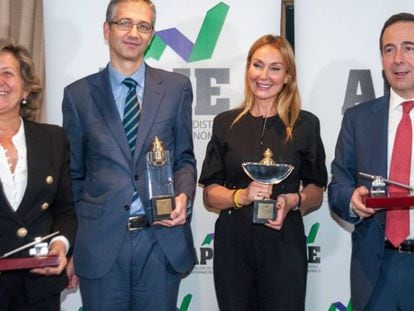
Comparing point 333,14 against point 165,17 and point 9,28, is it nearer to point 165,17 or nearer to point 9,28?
point 165,17

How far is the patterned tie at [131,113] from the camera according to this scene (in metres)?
2.86

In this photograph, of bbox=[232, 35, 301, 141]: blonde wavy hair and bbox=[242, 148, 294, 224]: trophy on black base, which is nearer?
bbox=[242, 148, 294, 224]: trophy on black base

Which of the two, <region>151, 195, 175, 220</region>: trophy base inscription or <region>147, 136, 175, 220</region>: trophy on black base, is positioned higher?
<region>147, 136, 175, 220</region>: trophy on black base

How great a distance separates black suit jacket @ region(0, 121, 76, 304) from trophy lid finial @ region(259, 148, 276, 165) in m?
0.87

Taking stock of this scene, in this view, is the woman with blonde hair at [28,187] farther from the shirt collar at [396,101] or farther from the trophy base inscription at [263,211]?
the shirt collar at [396,101]

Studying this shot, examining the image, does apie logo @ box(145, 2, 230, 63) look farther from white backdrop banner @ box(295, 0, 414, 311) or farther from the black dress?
the black dress

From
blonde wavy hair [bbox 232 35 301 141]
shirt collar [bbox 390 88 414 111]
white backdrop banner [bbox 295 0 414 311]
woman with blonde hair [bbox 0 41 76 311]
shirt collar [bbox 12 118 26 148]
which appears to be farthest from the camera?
white backdrop banner [bbox 295 0 414 311]

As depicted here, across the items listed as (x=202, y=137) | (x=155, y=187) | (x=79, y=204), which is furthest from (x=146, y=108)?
(x=202, y=137)

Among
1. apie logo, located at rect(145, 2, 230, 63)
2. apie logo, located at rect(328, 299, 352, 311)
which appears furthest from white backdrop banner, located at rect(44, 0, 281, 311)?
apie logo, located at rect(328, 299, 352, 311)

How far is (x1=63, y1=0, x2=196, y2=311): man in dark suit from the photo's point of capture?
280cm

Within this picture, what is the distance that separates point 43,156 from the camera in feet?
8.50

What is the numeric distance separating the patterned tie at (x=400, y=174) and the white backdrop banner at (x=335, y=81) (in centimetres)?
99

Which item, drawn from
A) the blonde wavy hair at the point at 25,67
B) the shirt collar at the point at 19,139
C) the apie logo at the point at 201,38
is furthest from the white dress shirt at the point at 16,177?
the apie logo at the point at 201,38

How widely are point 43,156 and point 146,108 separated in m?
0.52
